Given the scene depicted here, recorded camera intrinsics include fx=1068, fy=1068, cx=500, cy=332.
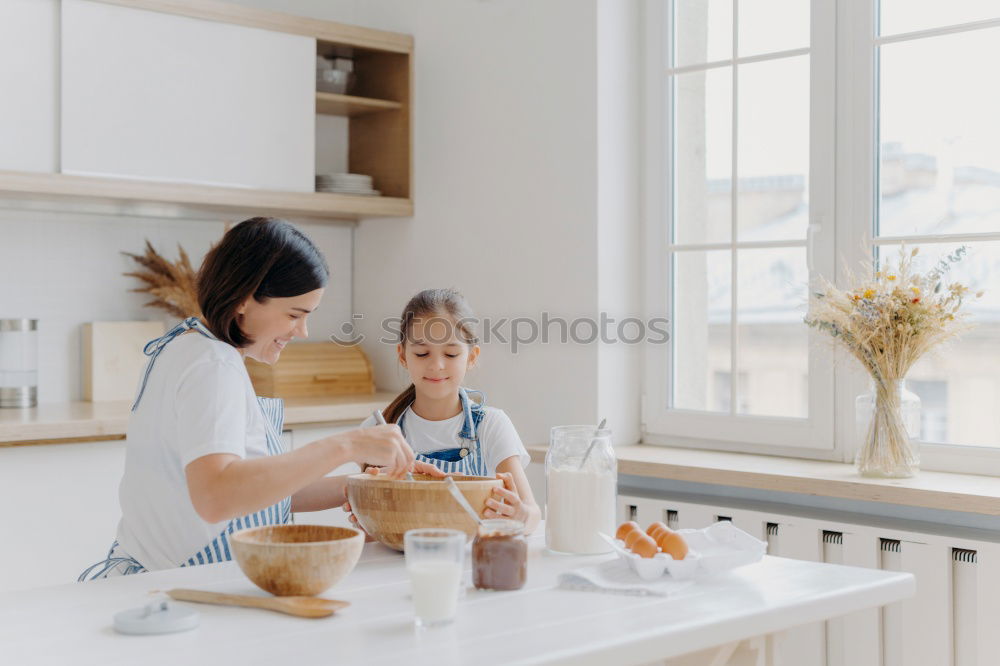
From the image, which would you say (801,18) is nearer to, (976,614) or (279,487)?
(976,614)

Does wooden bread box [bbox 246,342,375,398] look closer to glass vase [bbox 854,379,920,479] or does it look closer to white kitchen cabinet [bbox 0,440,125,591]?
white kitchen cabinet [bbox 0,440,125,591]

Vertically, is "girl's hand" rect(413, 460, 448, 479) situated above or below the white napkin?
above

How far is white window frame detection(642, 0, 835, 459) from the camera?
2941 millimetres

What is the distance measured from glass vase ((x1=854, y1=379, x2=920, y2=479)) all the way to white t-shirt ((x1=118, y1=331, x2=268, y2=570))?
1.54 metres

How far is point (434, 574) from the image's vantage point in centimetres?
131

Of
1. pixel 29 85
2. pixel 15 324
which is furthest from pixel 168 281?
pixel 29 85

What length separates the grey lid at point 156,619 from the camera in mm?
1295

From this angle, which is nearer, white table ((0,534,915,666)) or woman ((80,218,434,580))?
white table ((0,534,915,666))

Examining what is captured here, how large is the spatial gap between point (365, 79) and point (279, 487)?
2788 millimetres

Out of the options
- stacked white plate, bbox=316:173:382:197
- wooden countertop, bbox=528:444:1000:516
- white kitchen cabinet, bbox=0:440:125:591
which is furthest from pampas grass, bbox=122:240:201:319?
wooden countertop, bbox=528:444:1000:516

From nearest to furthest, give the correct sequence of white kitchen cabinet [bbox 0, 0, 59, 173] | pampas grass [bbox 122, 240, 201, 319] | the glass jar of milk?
the glass jar of milk
white kitchen cabinet [bbox 0, 0, 59, 173]
pampas grass [bbox 122, 240, 201, 319]

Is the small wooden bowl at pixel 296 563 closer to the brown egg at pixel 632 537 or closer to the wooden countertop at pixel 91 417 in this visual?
the brown egg at pixel 632 537

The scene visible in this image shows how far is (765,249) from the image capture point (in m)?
3.10

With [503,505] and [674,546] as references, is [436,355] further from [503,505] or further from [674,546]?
[674,546]
